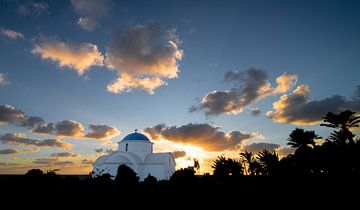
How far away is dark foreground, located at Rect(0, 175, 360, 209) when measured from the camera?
10906 millimetres

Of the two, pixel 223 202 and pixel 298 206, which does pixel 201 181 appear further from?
pixel 298 206

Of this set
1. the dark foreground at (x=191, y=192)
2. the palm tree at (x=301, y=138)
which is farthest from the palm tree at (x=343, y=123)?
the dark foreground at (x=191, y=192)

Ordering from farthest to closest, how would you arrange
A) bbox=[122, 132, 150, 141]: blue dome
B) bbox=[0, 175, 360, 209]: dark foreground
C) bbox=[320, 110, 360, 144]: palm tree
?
bbox=[122, 132, 150, 141]: blue dome → bbox=[320, 110, 360, 144]: palm tree → bbox=[0, 175, 360, 209]: dark foreground

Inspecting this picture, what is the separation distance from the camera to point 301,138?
33.7 metres

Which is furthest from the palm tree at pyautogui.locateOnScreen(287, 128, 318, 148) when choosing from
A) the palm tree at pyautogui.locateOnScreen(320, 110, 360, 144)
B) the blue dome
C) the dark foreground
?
the blue dome

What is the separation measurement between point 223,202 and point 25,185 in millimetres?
9882

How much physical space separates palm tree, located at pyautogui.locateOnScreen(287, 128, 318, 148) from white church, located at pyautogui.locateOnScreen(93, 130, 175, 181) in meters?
22.2

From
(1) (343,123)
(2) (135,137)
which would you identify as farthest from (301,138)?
(2) (135,137)

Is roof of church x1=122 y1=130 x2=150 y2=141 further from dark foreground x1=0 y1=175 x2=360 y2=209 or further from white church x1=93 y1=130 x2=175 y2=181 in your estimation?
dark foreground x1=0 y1=175 x2=360 y2=209

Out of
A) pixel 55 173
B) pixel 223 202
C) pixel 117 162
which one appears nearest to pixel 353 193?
pixel 223 202

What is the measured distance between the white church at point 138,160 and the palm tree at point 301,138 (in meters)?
22.2

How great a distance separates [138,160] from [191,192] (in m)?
30.7

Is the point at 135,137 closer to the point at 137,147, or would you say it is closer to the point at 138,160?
the point at 137,147

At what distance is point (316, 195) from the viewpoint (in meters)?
12.3
